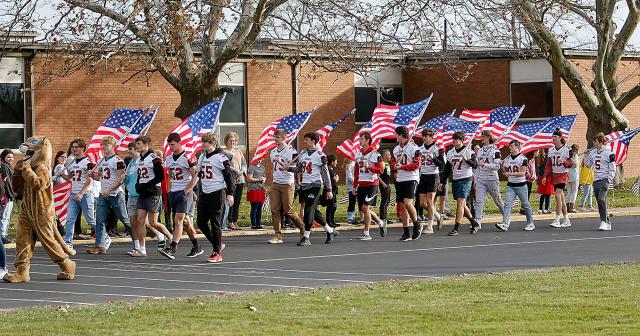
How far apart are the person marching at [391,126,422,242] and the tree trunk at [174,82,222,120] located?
724 cm

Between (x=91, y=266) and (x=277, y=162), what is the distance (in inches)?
172

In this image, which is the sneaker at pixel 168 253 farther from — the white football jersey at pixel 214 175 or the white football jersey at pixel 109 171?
the white football jersey at pixel 109 171

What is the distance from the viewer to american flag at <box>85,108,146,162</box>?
2078 cm

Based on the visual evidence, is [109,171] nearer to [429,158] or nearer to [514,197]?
[429,158]

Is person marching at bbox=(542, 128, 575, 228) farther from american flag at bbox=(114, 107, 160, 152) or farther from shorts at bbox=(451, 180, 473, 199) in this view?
american flag at bbox=(114, 107, 160, 152)

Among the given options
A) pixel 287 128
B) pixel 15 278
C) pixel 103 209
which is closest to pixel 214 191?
pixel 103 209

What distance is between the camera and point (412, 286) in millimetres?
13430

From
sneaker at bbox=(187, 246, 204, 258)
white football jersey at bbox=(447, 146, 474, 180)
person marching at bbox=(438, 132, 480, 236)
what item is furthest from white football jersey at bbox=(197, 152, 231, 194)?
white football jersey at bbox=(447, 146, 474, 180)

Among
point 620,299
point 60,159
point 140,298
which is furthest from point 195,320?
point 60,159

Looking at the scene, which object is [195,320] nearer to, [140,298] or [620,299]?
[140,298]

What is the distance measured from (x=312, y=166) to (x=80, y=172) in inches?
153

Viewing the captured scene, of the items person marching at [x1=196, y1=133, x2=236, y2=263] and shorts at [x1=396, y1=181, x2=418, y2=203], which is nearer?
person marching at [x1=196, y1=133, x2=236, y2=263]

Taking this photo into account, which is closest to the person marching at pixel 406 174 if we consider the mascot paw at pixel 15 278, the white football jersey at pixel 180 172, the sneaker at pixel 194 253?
the sneaker at pixel 194 253

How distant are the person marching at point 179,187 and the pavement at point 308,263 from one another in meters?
0.37
